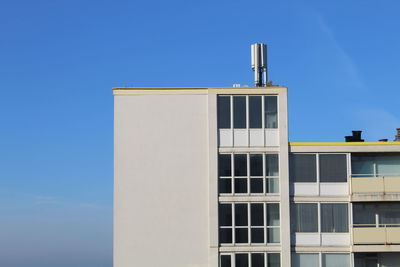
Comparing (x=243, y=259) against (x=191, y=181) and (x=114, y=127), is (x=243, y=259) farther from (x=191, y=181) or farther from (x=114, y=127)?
(x=114, y=127)

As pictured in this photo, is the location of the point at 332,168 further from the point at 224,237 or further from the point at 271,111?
the point at 224,237

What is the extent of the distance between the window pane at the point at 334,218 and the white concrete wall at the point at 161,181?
6.22 metres

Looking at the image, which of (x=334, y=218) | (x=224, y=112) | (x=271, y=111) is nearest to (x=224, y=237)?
(x=334, y=218)

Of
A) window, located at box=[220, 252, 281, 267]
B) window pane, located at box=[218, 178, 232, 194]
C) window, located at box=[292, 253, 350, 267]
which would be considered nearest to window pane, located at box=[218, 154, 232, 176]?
window pane, located at box=[218, 178, 232, 194]

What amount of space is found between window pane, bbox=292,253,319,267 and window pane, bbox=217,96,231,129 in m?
7.69

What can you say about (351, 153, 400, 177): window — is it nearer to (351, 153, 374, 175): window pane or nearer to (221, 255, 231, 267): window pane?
(351, 153, 374, 175): window pane

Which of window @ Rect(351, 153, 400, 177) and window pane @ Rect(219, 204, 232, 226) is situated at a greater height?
window @ Rect(351, 153, 400, 177)

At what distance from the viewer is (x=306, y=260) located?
34.6 m

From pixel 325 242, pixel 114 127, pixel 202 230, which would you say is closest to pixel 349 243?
pixel 325 242

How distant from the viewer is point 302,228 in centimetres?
3481

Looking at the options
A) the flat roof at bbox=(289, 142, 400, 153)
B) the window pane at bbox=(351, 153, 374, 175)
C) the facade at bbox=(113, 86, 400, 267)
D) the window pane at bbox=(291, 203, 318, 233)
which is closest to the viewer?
the facade at bbox=(113, 86, 400, 267)

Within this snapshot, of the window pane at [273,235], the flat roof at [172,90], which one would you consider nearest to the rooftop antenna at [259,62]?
the flat roof at [172,90]

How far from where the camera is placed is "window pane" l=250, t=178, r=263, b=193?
34250mm

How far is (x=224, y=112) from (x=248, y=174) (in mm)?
3453
